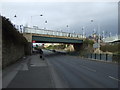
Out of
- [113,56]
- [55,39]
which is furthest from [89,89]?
[55,39]

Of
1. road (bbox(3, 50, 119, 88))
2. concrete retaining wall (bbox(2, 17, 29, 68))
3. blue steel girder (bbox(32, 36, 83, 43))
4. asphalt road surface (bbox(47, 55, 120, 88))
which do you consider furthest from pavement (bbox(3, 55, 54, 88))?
blue steel girder (bbox(32, 36, 83, 43))

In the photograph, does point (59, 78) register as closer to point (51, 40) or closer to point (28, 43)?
point (28, 43)

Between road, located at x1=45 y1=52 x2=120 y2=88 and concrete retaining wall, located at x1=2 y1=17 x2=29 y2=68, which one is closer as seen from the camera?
road, located at x1=45 y1=52 x2=120 y2=88

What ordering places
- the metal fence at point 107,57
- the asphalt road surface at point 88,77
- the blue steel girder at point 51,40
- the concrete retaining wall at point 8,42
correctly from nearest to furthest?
the asphalt road surface at point 88,77
the concrete retaining wall at point 8,42
the metal fence at point 107,57
the blue steel girder at point 51,40

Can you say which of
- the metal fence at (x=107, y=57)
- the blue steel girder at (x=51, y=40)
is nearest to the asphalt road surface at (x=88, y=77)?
the metal fence at (x=107, y=57)

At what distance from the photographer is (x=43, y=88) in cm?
960

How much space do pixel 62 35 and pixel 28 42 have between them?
1517cm

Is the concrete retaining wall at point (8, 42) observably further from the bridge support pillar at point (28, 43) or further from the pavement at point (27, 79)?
the bridge support pillar at point (28, 43)

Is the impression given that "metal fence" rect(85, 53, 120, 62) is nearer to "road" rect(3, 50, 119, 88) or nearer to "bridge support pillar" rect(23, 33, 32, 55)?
"road" rect(3, 50, 119, 88)

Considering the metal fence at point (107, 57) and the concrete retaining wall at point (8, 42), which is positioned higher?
the concrete retaining wall at point (8, 42)

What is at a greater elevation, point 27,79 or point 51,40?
point 51,40

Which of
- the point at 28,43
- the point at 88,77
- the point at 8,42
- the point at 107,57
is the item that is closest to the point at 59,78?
the point at 88,77

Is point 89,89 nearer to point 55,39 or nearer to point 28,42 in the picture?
point 28,42

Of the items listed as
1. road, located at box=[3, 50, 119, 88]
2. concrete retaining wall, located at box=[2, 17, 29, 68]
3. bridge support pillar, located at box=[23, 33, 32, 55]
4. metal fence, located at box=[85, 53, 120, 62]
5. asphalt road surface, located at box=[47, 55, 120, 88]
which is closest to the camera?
road, located at box=[3, 50, 119, 88]
